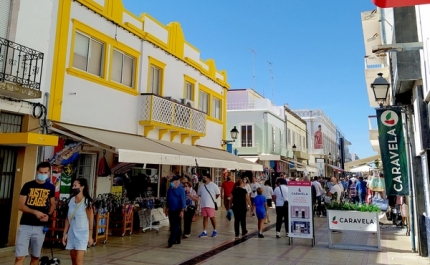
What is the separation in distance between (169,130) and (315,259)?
793cm

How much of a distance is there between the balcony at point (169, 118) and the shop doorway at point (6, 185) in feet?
15.8

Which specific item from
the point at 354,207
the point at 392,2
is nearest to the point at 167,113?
the point at 354,207

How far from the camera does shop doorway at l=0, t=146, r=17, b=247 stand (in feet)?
27.0

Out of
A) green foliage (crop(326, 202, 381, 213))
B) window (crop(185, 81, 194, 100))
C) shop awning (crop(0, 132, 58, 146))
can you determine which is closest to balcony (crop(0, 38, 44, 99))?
A: shop awning (crop(0, 132, 58, 146))

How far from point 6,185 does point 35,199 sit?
3.72m

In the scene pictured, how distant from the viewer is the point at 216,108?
19.8 metres

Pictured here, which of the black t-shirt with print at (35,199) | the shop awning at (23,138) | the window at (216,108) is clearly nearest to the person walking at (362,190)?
the window at (216,108)

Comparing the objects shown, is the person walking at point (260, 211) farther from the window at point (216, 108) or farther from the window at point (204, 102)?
the window at point (216, 108)

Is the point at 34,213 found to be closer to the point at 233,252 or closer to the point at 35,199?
the point at 35,199

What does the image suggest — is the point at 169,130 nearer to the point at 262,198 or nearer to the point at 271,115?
the point at 262,198

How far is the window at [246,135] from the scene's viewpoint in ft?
90.8

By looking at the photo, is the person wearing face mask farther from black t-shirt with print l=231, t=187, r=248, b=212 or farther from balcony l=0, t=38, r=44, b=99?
black t-shirt with print l=231, t=187, r=248, b=212

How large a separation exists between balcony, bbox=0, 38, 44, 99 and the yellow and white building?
1.53ft

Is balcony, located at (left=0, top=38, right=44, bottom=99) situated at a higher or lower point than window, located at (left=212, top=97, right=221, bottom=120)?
lower
